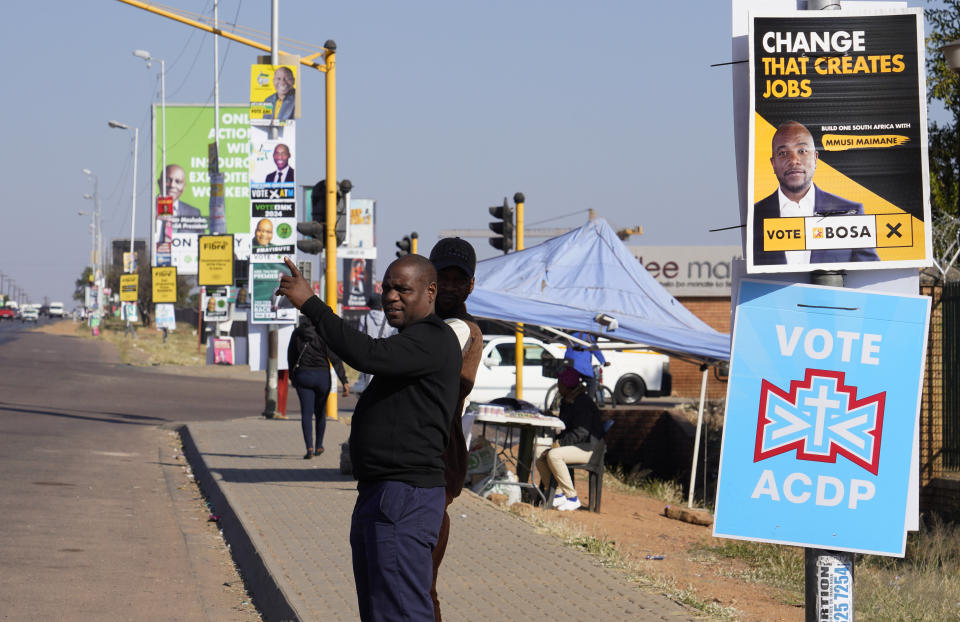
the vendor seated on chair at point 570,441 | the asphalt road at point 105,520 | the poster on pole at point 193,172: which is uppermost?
the poster on pole at point 193,172

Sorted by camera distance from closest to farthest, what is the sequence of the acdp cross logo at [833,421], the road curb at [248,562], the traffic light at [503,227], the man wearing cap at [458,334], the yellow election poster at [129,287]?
the acdp cross logo at [833,421], the man wearing cap at [458,334], the road curb at [248,562], the traffic light at [503,227], the yellow election poster at [129,287]

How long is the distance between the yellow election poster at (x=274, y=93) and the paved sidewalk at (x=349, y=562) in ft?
26.1

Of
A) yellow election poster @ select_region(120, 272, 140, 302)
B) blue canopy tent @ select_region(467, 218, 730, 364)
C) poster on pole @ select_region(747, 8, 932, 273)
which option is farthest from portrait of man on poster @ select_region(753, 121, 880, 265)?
yellow election poster @ select_region(120, 272, 140, 302)

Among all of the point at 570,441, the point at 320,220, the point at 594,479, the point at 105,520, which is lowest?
the point at 105,520

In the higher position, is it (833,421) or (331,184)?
(331,184)

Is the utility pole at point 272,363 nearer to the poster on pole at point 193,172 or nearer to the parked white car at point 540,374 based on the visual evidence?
the parked white car at point 540,374

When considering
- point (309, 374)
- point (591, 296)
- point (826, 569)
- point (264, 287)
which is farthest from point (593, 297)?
point (826, 569)

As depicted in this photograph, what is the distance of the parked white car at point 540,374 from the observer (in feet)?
77.6

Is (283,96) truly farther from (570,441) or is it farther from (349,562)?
(349,562)

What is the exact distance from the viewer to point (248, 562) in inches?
318

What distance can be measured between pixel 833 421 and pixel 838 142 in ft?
2.94

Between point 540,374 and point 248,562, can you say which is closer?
point 248,562

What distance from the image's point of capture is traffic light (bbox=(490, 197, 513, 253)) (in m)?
18.8

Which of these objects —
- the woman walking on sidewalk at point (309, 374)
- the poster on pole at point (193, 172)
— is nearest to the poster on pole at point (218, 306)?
the poster on pole at point (193, 172)
